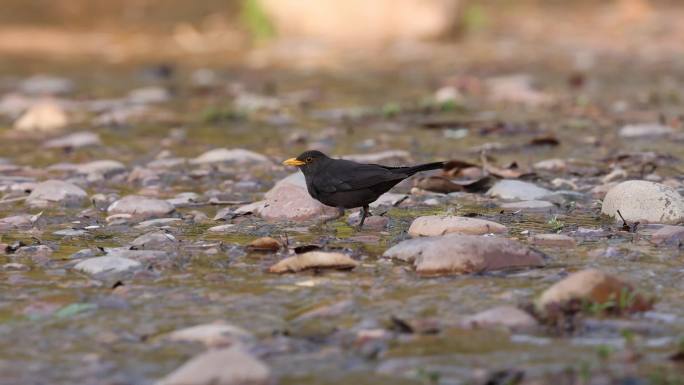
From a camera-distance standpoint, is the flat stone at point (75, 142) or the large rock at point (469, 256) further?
the flat stone at point (75, 142)

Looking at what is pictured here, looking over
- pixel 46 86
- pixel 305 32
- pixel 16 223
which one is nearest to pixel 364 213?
pixel 16 223

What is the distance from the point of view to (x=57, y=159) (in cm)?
815

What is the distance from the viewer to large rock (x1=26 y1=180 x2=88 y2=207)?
20.4 ft

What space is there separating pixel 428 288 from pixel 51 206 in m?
2.88

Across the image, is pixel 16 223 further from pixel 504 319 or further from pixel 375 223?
pixel 504 319

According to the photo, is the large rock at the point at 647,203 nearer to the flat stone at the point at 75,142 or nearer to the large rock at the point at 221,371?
the large rock at the point at 221,371

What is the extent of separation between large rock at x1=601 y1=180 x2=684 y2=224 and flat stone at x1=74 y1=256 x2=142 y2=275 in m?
2.37

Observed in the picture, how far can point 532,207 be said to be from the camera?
5766 mm

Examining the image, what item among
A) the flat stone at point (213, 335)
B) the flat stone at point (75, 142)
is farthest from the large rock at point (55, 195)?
the flat stone at point (213, 335)

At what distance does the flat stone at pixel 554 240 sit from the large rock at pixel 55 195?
9.12 feet

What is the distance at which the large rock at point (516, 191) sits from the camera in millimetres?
6035

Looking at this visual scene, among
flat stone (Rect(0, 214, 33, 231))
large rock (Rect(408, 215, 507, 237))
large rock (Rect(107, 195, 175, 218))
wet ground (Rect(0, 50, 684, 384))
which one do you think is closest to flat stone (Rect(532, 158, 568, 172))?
wet ground (Rect(0, 50, 684, 384))

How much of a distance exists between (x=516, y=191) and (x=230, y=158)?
2.42 metres

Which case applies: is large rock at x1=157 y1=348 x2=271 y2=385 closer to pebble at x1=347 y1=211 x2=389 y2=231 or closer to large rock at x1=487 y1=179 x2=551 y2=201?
pebble at x1=347 y1=211 x2=389 y2=231
